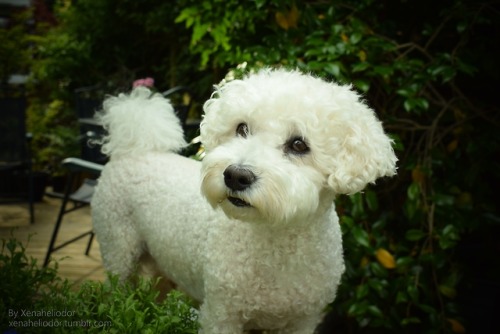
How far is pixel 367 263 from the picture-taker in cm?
229

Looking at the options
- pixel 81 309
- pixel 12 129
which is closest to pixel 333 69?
pixel 81 309

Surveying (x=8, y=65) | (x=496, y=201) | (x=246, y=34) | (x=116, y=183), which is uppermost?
(x=246, y=34)

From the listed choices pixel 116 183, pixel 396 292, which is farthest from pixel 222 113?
pixel 396 292

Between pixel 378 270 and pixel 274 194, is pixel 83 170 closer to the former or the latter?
pixel 378 270

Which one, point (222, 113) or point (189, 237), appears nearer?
point (222, 113)

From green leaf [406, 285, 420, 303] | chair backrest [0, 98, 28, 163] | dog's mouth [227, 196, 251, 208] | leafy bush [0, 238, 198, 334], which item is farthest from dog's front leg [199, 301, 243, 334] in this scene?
chair backrest [0, 98, 28, 163]

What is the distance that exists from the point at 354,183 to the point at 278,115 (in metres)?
0.28

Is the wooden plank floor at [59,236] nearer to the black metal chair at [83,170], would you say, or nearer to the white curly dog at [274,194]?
the black metal chair at [83,170]

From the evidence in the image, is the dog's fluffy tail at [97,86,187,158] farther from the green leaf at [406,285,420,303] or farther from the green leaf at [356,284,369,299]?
the green leaf at [406,285,420,303]

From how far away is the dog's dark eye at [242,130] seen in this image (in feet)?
5.16

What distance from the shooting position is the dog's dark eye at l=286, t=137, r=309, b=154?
1496mm

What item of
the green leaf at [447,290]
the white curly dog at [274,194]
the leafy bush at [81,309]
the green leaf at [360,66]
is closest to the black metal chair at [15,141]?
the white curly dog at [274,194]

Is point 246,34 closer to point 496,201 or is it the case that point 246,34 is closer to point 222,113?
point 222,113

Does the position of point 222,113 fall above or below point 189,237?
above
